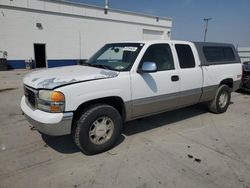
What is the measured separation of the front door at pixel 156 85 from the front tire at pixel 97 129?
18.9 inches

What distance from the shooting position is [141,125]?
4.82 metres

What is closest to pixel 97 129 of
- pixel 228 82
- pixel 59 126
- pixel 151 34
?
pixel 59 126

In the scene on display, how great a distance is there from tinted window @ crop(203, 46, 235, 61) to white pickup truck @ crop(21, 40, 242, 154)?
0.03 meters

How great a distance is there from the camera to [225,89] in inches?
226

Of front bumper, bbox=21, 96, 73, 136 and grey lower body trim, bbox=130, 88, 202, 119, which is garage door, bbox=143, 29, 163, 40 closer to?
grey lower body trim, bbox=130, 88, 202, 119

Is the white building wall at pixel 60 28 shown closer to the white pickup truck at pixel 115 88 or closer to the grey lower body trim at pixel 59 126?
the white pickup truck at pixel 115 88

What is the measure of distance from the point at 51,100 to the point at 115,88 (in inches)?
40.4

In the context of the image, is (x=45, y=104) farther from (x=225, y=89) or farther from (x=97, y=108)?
(x=225, y=89)

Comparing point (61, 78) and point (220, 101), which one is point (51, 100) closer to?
point (61, 78)

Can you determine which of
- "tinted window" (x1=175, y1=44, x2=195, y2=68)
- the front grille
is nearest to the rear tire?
"tinted window" (x1=175, y1=44, x2=195, y2=68)

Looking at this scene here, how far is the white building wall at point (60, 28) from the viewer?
16.4 metres

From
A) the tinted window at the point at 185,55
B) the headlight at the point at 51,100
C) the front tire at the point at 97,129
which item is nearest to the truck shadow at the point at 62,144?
the front tire at the point at 97,129

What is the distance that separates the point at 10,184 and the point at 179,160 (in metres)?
2.46

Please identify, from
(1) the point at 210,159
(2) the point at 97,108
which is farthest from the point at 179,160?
(2) the point at 97,108
